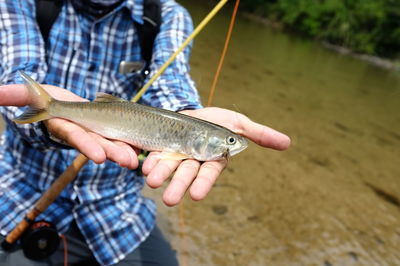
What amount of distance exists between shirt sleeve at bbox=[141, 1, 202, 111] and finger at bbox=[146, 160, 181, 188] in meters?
0.68

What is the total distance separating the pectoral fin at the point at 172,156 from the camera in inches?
80.0

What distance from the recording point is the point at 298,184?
5414 millimetres

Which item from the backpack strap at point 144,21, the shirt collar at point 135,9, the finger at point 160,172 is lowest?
the finger at point 160,172

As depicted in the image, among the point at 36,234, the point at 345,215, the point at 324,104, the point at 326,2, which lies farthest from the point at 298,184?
the point at 326,2

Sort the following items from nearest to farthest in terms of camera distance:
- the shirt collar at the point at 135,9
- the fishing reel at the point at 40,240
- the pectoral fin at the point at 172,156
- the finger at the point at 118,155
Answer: the finger at the point at 118,155
the pectoral fin at the point at 172,156
the fishing reel at the point at 40,240
the shirt collar at the point at 135,9

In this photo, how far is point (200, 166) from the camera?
205cm

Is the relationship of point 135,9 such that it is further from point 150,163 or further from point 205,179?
point 205,179

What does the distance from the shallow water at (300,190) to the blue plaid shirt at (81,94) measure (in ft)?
2.94

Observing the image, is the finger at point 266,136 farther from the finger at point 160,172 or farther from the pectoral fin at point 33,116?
the pectoral fin at point 33,116

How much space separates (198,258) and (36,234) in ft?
5.81

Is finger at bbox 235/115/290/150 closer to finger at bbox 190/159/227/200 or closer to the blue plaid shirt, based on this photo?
finger at bbox 190/159/227/200

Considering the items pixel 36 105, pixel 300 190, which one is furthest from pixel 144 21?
pixel 300 190

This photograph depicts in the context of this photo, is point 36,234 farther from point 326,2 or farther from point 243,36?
point 326,2

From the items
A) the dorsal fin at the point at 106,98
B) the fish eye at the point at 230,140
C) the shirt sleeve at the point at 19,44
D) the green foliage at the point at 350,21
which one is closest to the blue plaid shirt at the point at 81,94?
the shirt sleeve at the point at 19,44
